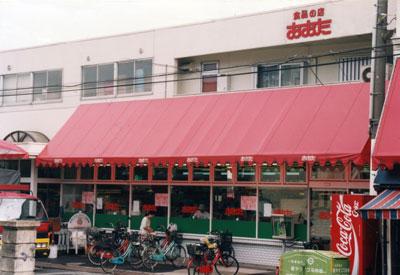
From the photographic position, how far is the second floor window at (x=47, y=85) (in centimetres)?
3134

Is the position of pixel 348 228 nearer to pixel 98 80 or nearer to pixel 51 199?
pixel 98 80

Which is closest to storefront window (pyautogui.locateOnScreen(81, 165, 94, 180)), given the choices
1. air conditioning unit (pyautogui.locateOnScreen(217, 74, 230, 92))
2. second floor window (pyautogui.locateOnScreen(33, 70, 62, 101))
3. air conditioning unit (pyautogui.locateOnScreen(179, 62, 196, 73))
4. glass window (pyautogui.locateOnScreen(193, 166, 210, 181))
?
second floor window (pyautogui.locateOnScreen(33, 70, 62, 101))

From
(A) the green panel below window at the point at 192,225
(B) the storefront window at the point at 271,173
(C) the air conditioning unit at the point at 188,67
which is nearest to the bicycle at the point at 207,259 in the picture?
(B) the storefront window at the point at 271,173

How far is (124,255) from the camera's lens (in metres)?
23.3

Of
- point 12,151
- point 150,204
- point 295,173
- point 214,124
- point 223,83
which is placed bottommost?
point 150,204

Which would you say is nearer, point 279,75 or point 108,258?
point 108,258

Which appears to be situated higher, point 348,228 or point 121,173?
point 121,173

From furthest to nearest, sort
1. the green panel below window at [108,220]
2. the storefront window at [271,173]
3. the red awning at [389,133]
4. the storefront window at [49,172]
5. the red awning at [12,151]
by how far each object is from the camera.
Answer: the storefront window at [49,172]
the green panel below window at [108,220]
the red awning at [12,151]
the storefront window at [271,173]
the red awning at [389,133]

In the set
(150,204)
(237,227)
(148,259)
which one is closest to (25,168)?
(150,204)

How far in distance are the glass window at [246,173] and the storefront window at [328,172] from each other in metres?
2.27

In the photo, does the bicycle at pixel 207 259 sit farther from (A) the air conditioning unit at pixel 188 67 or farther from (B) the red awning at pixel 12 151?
(B) the red awning at pixel 12 151

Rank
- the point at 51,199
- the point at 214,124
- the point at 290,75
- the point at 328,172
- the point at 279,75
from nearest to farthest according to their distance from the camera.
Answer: the point at 328,172
the point at 214,124
the point at 290,75
the point at 279,75
the point at 51,199

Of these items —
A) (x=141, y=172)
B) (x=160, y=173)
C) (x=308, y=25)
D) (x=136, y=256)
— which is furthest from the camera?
(x=141, y=172)

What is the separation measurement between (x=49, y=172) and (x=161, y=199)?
18.6ft
